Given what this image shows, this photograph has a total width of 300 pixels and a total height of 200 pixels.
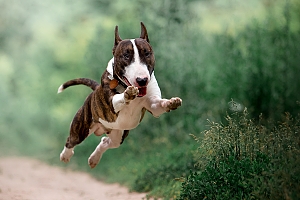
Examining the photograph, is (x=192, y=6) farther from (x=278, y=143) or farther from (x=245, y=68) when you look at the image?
(x=278, y=143)

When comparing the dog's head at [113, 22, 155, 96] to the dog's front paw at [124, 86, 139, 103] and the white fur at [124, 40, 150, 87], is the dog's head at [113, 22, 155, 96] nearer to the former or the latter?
the white fur at [124, 40, 150, 87]

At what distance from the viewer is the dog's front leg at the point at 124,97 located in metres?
4.16

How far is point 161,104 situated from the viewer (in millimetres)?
4461

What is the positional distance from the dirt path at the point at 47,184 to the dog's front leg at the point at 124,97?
2.59m

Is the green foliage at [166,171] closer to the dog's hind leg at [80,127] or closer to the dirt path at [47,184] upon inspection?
the dirt path at [47,184]

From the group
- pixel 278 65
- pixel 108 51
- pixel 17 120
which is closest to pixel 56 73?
pixel 17 120

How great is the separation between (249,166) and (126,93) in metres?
1.32

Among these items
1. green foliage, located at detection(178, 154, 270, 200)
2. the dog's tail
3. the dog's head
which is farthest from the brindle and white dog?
green foliage, located at detection(178, 154, 270, 200)

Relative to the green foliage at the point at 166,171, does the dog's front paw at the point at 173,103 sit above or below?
below

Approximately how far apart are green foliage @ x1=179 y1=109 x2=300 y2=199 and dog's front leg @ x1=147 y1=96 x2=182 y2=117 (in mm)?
743

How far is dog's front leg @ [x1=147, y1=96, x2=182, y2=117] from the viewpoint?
4.25 meters

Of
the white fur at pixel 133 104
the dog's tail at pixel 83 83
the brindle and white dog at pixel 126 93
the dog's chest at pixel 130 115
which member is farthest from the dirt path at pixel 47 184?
the dog's chest at pixel 130 115

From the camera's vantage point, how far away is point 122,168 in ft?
30.0

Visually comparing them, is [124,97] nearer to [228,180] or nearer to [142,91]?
[142,91]
